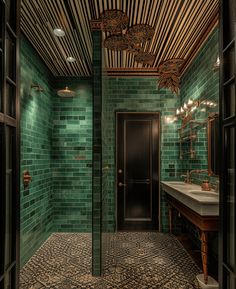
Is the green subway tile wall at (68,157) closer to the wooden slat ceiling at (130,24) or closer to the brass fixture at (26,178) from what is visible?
the wooden slat ceiling at (130,24)

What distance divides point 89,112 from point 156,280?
305 centimetres

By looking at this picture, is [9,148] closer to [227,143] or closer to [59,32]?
[227,143]

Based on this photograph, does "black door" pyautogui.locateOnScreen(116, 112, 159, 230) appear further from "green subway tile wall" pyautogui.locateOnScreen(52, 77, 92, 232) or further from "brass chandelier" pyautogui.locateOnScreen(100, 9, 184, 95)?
"brass chandelier" pyautogui.locateOnScreen(100, 9, 184, 95)

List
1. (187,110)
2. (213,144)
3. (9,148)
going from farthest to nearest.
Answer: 1. (187,110)
2. (213,144)
3. (9,148)

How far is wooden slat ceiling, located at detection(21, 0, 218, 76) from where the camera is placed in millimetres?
2514

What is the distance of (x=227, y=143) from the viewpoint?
55.2 inches

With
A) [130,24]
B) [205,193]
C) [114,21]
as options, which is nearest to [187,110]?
[205,193]

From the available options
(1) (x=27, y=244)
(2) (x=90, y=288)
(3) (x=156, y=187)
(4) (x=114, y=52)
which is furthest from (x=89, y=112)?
(2) (x=90, y=288)

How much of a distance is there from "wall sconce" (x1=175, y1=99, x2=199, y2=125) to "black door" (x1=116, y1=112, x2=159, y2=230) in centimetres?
44

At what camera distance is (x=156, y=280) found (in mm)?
2611

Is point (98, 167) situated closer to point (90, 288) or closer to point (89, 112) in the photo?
point (90, 288)

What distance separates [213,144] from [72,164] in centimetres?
262

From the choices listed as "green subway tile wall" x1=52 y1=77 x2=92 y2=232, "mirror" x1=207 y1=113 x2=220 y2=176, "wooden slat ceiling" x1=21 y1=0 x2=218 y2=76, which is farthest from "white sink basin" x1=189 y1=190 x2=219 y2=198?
"green subway tile wall" x1=52 y1=77 x2=92 y2=232

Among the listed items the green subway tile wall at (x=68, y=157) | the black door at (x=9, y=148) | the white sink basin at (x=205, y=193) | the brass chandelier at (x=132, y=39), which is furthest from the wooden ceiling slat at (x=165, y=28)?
the white sink basin at (x=205, y=193)
